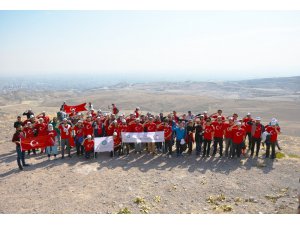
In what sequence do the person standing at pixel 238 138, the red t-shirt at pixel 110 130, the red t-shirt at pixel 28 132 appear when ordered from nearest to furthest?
the person standing at pixel 238 138 → the red t-shirt at pixel 28 132 → the red t-shirt at pixel 110 130

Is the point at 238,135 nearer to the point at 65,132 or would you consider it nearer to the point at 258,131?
the point at 258,131

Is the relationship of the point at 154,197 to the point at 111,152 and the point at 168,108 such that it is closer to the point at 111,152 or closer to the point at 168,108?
the point at 111,152

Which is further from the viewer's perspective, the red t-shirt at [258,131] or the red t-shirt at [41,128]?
the red t-shirt at [41,128]

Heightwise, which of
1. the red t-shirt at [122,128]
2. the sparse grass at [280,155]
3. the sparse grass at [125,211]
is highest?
the red t-shirt at [122,128]

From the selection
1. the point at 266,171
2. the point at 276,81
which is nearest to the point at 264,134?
the point at 266,171

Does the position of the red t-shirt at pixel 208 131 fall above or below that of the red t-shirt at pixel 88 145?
above

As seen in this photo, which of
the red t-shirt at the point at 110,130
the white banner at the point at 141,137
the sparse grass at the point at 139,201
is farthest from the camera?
the red t-shirt at the point at 110,130

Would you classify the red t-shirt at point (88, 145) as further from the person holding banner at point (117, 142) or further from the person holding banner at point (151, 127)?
the person holding banner at point (151, 127)

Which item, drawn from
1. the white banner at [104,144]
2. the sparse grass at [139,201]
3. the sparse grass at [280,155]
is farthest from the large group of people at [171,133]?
the sparse grass at [139,201]
